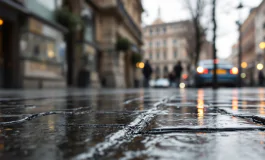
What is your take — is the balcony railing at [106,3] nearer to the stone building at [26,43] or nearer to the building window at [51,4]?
the building window at [51,4]

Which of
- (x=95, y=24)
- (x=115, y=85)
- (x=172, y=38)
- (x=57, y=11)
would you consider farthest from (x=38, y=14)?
(x=172, y=38)

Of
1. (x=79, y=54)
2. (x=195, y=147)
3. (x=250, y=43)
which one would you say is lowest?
(x=195, y=147)

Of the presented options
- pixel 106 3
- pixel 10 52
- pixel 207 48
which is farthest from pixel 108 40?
pixel 207 48

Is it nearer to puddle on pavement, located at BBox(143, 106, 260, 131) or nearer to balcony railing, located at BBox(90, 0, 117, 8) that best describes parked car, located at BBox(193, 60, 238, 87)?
balcony railing, located at BBox(90, 0, 117, 8)

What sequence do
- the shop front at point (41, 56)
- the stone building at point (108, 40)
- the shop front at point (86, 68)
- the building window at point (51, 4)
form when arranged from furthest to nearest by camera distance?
the stone building at point (108, 40)
the shop front at point (86, 68)
the building window at point (51, 4)
the shop front at point (41, 56)

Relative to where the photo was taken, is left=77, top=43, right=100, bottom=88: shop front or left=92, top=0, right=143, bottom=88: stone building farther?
left=92, top=0, right=143, bottom=88: stone building

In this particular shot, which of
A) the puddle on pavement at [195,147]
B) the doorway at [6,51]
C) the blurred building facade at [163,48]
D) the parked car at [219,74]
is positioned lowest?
the puddle on pavement at [195,147]

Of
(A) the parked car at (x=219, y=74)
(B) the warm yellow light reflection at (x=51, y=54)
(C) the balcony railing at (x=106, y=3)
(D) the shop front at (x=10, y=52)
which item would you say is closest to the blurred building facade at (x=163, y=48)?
(C) the balcony railing at (x=106, y=3)

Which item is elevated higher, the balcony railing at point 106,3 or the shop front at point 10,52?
the balcony railing at point 106,3

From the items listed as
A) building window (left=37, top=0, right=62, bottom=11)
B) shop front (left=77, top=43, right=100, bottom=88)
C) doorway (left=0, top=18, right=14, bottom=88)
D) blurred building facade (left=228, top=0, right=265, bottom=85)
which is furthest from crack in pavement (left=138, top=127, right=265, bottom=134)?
blurred building facade (left=228, top=0, right=265, bottom=85)

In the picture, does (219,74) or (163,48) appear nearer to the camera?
(219,74)

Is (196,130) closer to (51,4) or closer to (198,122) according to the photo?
Result: (198,122)

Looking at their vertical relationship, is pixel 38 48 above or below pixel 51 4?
below

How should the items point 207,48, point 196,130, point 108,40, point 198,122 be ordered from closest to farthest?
point 196,130
point 198,122
point 108,40
point 207,48
